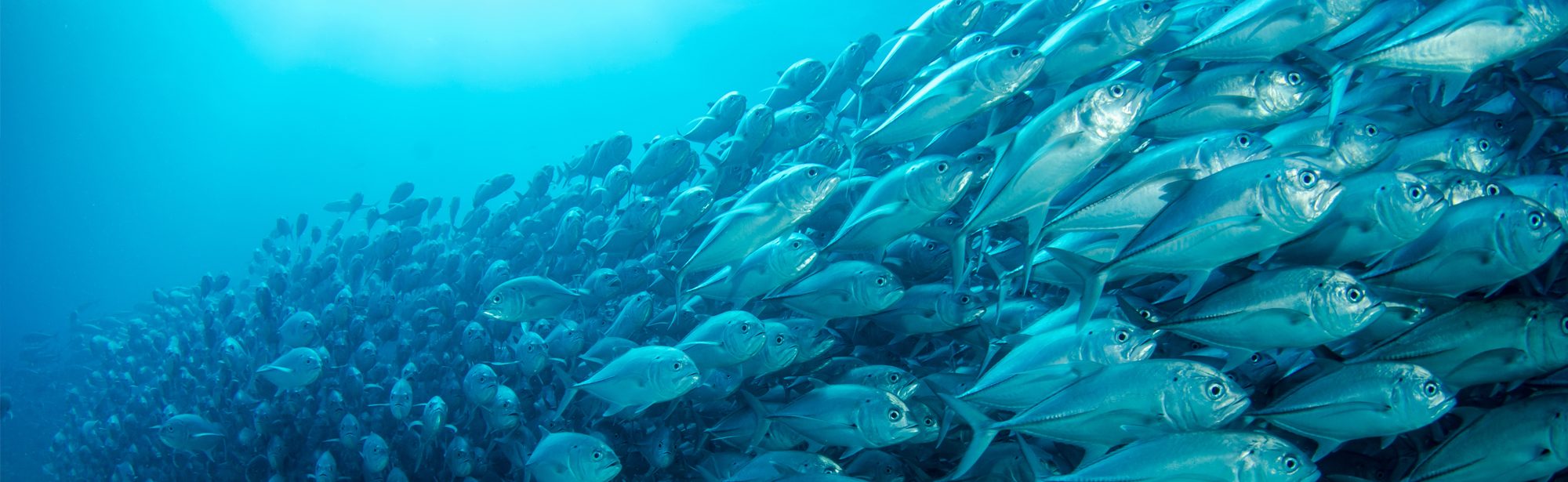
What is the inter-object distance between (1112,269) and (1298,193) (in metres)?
0.58

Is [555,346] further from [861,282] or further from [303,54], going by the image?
[303,54]

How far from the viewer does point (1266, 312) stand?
2.25 metres

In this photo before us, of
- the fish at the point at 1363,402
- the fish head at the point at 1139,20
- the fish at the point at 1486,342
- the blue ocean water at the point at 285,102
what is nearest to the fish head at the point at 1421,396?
the fish at the point at 1363,402

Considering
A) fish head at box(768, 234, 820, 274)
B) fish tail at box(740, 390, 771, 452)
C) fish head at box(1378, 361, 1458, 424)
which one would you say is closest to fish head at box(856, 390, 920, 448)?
fish tail at box(740, 390, 771, 452)

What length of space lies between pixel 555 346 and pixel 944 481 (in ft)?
12.6

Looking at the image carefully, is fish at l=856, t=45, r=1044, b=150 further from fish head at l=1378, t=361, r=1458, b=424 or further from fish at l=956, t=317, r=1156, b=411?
fish head at l=1378, t=361, r=1458, b=424

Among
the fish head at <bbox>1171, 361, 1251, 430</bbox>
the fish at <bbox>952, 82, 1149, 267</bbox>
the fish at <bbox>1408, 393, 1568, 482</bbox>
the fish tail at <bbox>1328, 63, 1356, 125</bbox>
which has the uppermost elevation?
the fish at <bbox>952, 82, 1149, 267</bbox>

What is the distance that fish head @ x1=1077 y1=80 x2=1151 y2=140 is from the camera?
7.97ft

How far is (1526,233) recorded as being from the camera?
2121 mm

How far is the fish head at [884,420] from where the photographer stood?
3.20m

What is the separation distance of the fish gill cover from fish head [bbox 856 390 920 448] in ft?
0.05

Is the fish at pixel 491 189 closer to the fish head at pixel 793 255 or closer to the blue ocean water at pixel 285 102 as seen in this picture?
the fish head at pixel 793 255

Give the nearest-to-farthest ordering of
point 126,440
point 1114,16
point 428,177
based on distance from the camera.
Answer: point 1114,16, point 126,440, point 428,177

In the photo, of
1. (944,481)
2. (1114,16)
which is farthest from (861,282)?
(1114,16)
